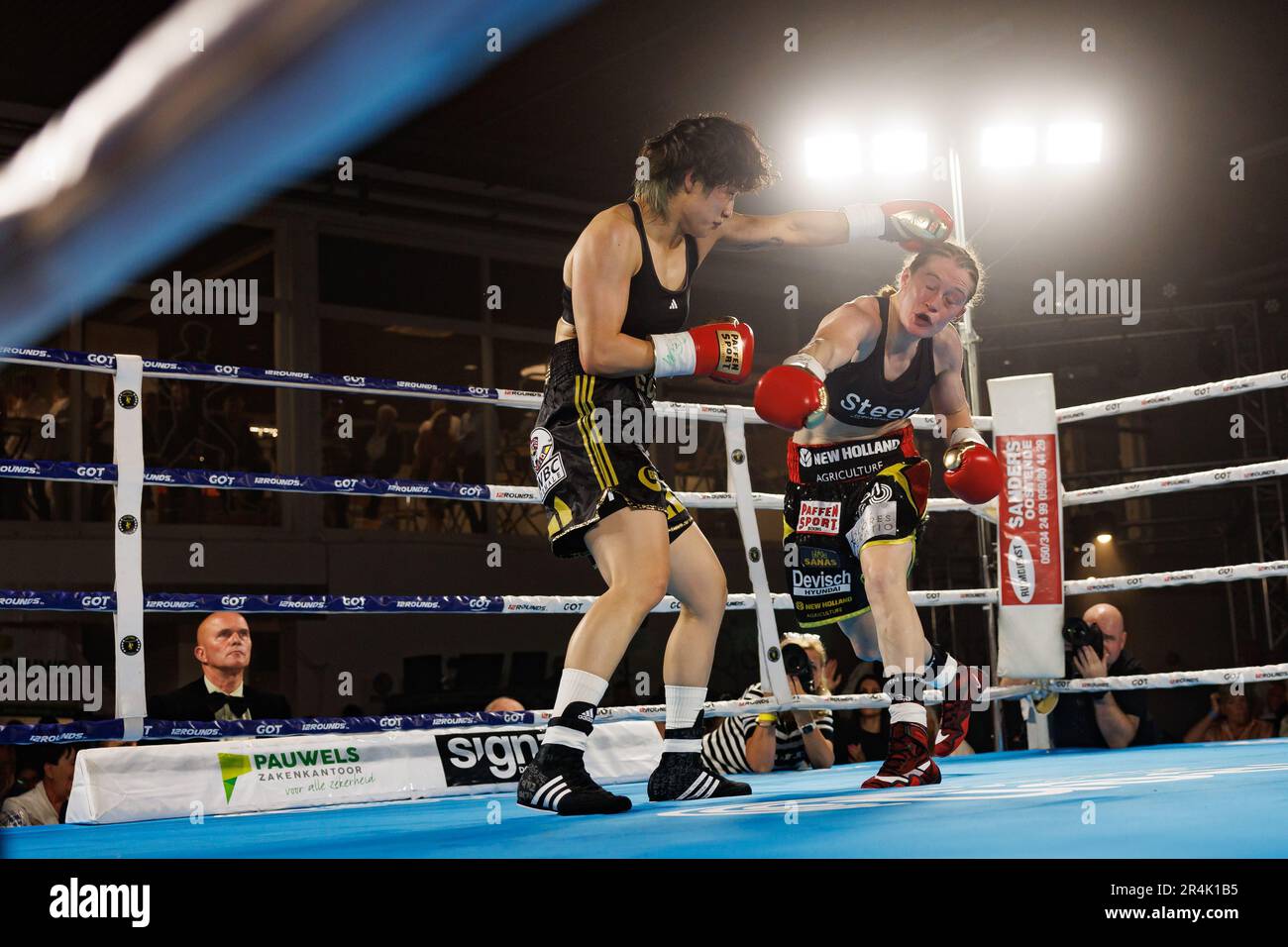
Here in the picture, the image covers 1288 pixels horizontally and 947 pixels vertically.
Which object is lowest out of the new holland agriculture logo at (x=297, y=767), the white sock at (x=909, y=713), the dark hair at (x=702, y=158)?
the new holland agriculture logo at (x=297, y=767)

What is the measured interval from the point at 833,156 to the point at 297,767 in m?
4.27

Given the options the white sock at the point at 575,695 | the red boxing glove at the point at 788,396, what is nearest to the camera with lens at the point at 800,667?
the red boxing glove at the point at 788,396

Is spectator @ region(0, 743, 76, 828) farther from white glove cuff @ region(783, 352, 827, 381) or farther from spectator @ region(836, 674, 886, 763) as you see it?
spectator @ region(836, 674, 886, 763)

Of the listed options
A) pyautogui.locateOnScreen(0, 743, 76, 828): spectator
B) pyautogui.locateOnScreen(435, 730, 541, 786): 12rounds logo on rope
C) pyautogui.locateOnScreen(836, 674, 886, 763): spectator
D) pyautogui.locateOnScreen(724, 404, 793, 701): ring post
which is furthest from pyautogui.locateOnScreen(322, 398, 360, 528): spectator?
pyautogui.locateOnScreen(435, 730, 541, 786): 12rounds logo on rope

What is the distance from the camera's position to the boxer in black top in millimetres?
2119

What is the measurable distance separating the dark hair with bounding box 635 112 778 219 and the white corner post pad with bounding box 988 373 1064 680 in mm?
1783

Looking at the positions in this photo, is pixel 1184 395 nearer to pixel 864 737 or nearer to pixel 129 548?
pixel 864 737

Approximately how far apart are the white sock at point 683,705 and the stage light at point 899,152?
13.5 ft

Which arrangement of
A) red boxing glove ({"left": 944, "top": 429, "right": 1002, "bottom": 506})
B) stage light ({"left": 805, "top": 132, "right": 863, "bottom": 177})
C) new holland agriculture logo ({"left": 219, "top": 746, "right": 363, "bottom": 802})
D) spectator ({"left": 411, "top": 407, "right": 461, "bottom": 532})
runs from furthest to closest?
1. spectator ({"left": 411, "top": 407, "right": 461, "bottom": 532})
2. stage light ({"left": 805, "top": 132, "right": 863, "bottom": 177})
3. red boxing glove ({"left": 944, "top": 429, "right": 1002, "bottom": 506})
4. new holland agriculture logo ({"left": 219, "top": 746, "right": 363, "bottom": 802})

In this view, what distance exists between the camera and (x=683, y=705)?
2.36 meters

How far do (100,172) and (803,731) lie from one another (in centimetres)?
524

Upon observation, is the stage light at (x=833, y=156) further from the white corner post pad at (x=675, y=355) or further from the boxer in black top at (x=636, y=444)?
the white corner post pad at (x=675, y=355)

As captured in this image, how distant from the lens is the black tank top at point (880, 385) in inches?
110

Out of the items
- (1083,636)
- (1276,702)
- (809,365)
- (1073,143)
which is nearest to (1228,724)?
(1276,702)
